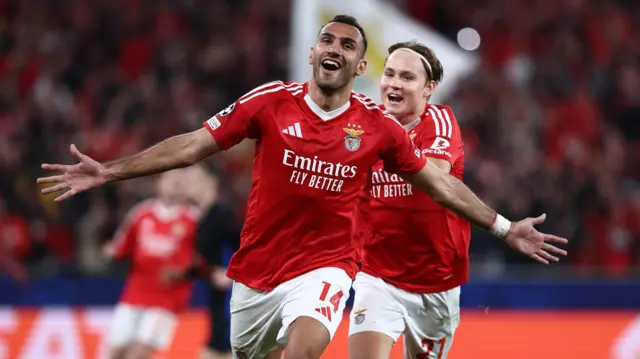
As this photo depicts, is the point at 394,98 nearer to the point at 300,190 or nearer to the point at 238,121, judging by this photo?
the point at 300,190

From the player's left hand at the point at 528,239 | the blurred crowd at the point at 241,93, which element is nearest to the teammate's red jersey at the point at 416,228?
the player's left hand at the point at 528,239

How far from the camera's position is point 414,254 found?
6.58 meters

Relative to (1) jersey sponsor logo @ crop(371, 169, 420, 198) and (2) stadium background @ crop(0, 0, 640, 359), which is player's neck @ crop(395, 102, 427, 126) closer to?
(1) jersey sponsor logo @ crop(371, 169, 420, 198)

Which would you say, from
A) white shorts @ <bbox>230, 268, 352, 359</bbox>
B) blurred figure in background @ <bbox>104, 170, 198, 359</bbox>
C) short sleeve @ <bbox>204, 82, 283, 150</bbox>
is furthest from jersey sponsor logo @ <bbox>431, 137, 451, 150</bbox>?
blurred figure in background @ <bbox>104, 170, 198, 359</bbox>

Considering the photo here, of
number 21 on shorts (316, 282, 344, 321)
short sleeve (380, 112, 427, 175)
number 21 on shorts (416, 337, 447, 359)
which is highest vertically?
short sleeve (380, 112, 427, 175)

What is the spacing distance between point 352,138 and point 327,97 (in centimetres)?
28

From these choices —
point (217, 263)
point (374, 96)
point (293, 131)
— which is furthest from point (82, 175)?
point (374, 96)

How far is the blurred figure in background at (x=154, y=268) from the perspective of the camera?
10297 millimetres

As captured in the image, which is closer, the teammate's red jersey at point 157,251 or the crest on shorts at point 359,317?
the crest on shorts at point 359,317

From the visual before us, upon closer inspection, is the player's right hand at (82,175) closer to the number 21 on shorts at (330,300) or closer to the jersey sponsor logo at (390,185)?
the number 21 on shorts at (330,300)

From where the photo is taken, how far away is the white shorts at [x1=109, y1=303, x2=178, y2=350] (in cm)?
1026

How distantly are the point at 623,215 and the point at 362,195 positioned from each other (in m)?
7.78

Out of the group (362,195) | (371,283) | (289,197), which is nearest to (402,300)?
(371,283)

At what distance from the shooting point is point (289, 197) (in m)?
5.81
